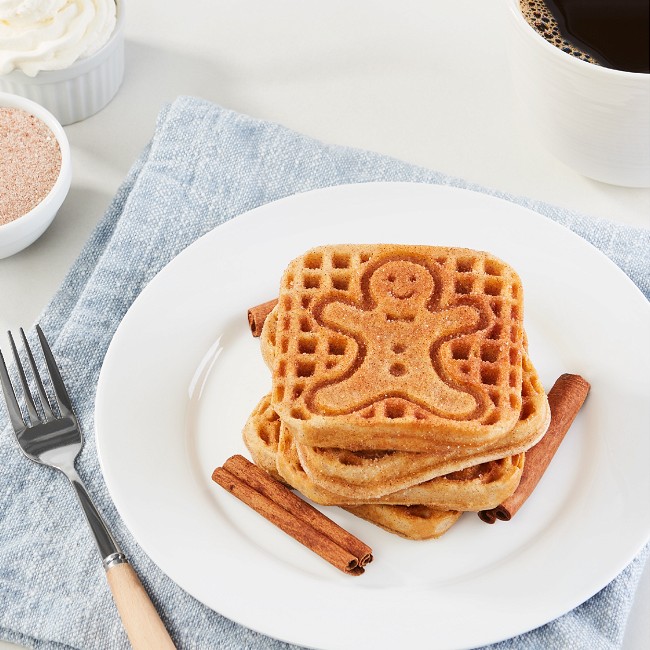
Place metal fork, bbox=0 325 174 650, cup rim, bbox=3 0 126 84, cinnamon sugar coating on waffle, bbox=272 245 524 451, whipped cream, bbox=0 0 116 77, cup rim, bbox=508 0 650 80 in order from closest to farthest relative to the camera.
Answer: cinnamon sugar coating on waffle, bbox=272 245 524 451, metal fork, bbox=0 325 174 650, cup rim, bbox=508 0 650 80, whipped cream, bbox=0 0 116 77, cup rim, bbox=3 0 126 84

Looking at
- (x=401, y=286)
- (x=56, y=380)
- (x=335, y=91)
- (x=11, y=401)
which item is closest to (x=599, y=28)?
(x=335, y=91)

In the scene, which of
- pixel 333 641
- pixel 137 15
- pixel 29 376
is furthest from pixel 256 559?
pixel 137 15

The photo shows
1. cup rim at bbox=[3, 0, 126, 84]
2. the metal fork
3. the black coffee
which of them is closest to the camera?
the metal fork

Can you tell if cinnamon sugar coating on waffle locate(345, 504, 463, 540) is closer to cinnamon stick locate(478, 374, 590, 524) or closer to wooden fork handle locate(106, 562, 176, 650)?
cinnamon stick locate(478, 374, 590, 524)

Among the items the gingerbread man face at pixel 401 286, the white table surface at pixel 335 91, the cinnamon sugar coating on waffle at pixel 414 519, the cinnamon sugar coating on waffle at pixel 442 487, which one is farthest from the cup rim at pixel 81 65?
the cinnamon sugar coating on waffle at pixel 414 519

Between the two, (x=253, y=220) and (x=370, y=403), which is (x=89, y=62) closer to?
(x=253, y=220)

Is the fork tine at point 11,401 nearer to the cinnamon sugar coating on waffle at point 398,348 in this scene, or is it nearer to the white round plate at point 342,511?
the white round plate at point 342,511

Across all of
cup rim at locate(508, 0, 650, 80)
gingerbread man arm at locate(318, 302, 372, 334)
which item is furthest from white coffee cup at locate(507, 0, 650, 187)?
gingerbread man arm at locate(318, 302, 372, 334)
